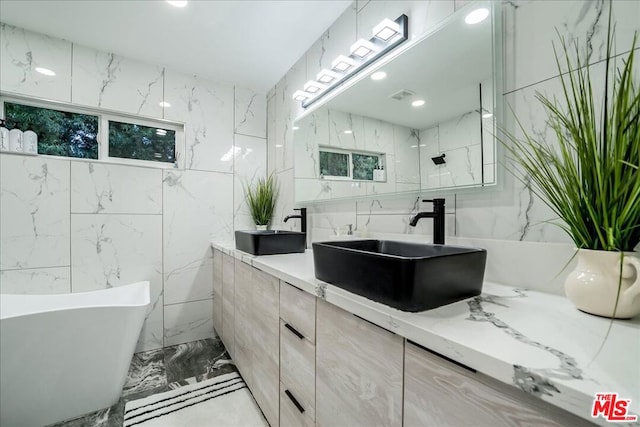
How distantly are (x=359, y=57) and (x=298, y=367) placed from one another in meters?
1.73

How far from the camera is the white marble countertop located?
1.23 ft

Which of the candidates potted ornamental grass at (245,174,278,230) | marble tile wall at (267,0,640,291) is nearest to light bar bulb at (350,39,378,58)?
marble tile wall at (267,0,640,291)

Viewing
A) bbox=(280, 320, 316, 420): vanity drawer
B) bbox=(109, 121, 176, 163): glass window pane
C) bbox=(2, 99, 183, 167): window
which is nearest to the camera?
bbox=(280, 320, 316, 420): vanity drawer

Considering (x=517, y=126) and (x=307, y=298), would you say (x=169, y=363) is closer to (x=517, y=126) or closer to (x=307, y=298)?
(x=307, y=298)

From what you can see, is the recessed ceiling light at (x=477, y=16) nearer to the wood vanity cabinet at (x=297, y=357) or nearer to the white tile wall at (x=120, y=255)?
the wood vanity cabinet at (x=297, y=357)

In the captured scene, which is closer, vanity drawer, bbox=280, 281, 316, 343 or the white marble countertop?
the white marble countertop

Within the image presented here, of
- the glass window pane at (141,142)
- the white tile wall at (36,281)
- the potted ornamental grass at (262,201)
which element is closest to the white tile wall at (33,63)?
the glass window pane at (141,142)

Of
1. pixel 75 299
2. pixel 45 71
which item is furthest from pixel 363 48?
pixel 75 299

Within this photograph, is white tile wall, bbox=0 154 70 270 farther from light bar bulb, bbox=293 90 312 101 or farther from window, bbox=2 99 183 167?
light bar bulb, bbox=293 90 312 101

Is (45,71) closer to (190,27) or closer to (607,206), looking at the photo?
(190,27)

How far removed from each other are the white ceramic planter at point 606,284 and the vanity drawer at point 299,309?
28.8 inches

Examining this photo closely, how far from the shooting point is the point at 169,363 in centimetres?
211

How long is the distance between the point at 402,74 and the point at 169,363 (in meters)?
2.60

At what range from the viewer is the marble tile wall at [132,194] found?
6.33 feet
